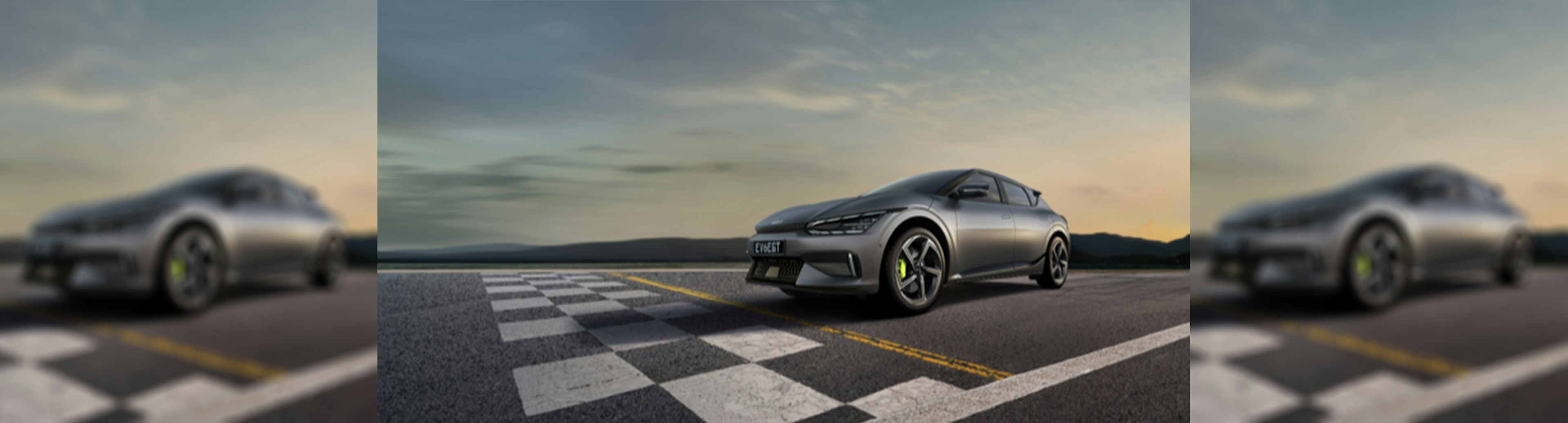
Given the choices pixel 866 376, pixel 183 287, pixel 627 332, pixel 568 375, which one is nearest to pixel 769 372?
pixel 866 376

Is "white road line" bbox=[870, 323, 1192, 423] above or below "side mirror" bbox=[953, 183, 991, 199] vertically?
below

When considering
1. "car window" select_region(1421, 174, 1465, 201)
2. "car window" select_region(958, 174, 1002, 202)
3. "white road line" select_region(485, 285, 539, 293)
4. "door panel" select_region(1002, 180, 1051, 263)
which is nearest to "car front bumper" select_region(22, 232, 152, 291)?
"car window" select_region(1421, 174, 1465, 201)

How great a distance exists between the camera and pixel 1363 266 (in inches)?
26.0

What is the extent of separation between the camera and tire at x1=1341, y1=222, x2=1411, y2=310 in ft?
2.14

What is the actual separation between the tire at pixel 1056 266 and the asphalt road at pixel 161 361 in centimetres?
528

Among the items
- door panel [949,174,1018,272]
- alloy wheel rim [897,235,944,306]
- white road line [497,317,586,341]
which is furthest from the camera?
door panel [949,174,1018,272]

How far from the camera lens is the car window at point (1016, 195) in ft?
15.3

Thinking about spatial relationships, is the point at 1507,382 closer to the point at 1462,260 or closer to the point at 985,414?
the point at 1462,260

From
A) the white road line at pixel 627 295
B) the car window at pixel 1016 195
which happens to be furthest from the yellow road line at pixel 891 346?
the car window at pixel 1016 195

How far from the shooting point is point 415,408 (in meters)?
2.04

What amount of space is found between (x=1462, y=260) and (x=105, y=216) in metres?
1.86

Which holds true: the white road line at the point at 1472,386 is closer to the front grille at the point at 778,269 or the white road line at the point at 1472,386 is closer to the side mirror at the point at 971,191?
the front grille at the point at 778,269

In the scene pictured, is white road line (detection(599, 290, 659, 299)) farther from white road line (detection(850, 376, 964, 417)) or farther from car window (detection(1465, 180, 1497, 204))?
car window (detection(1465, 180, 1497, 204))

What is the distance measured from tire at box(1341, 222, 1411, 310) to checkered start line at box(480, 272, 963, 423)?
4.72 ft
